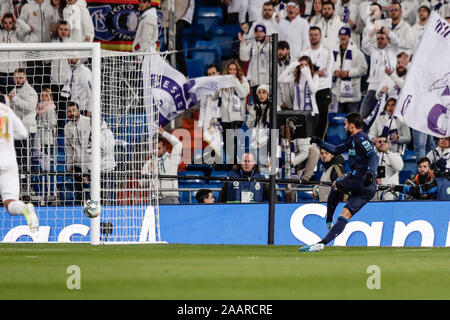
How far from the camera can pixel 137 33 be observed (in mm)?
18938

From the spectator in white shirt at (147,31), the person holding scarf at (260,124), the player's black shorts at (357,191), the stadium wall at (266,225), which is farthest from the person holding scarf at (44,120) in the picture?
the player's black shorts at (357,191)

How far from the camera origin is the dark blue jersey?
1358 cm

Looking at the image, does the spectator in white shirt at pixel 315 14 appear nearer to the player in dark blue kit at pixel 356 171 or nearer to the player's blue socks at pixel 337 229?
the player in dark blue kit at pixel 356 171

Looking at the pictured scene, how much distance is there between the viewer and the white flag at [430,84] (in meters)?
17.0

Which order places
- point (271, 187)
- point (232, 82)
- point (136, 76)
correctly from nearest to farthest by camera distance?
1. point (271, 187)
2. point (136, 76)
3. point (232, 82)

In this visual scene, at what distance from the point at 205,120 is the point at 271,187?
3.01 meters

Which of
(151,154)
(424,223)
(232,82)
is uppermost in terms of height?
(232,82)

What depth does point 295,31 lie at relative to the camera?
1912 centimetres

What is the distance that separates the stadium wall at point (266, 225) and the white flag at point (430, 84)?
66.5 inches

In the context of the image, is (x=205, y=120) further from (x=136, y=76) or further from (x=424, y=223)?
(x=424, y=223)

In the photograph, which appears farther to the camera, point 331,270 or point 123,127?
point 123,127

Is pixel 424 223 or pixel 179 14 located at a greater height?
pixel 179 14

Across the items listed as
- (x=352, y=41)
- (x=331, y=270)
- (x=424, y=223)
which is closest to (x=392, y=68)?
(x=352, y=41)
